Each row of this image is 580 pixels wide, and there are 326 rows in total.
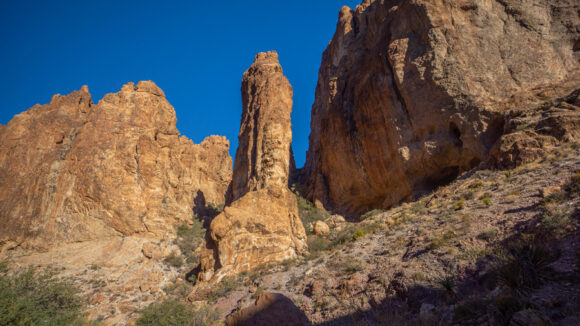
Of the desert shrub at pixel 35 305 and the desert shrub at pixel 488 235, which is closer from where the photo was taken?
the desert shrub at pixel 488 235

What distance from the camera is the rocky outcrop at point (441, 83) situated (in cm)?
1900

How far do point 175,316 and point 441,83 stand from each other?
66.3ft

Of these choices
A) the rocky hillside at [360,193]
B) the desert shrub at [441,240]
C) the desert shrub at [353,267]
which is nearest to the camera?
the rocky hillside at [360,193]

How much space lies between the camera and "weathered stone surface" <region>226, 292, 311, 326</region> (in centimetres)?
566

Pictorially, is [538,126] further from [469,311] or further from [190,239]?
[190,239]

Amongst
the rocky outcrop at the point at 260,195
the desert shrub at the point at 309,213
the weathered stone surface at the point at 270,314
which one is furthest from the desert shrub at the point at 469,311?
the desert shrub at the point at 309,213

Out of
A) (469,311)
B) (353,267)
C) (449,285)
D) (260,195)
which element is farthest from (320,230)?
(469,311)

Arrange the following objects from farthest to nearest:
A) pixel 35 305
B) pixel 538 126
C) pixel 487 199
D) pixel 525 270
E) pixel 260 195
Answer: pixel 260 195 → pixel 538 126 → pixel 487 199 → pixel 35 305 → pixel 525 270

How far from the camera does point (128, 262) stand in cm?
1950

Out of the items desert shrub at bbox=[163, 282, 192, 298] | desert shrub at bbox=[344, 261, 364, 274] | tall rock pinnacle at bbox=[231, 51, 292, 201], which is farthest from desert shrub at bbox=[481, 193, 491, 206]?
desert shrub at bbox=[163, 282, 192, 298]

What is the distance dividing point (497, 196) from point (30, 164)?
3123 cm

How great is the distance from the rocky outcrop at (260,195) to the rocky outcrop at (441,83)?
24.9ft

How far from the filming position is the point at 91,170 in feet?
74.0

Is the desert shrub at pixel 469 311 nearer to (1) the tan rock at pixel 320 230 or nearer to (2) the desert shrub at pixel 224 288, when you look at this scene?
(2) the desert shrub at pixel 224 288
